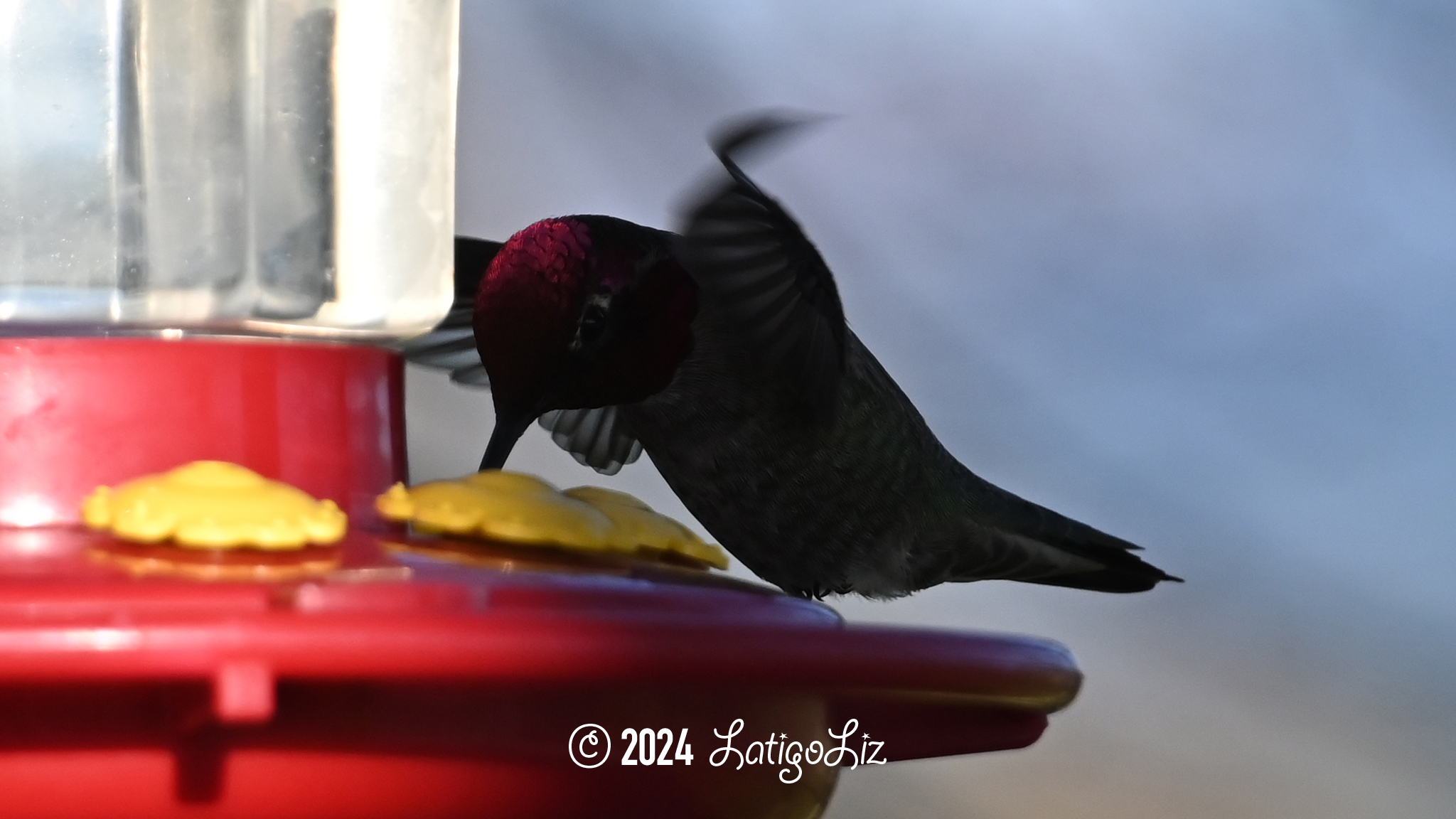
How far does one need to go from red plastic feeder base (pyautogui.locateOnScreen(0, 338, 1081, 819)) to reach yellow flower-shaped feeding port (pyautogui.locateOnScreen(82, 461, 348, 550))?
22mm

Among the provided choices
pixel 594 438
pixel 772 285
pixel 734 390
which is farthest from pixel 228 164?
pixel 594 438

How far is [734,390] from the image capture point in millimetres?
2463

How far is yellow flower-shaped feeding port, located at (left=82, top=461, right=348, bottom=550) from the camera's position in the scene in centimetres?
98

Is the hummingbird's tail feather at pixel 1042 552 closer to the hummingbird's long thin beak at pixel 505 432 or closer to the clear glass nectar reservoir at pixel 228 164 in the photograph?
the hummingbird's long thin beak at pixel 505 432

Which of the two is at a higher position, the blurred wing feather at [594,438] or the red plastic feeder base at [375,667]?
the red plastic feeder base at [375,667]

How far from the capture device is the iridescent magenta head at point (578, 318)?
2.00 m

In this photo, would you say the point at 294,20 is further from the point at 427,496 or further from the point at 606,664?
the point at 606,664

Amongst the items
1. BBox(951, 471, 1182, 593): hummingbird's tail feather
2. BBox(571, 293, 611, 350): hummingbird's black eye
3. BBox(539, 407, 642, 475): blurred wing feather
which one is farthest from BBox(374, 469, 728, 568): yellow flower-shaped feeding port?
BBox(951, 471, 1182, 593): hummingbird's tail feather

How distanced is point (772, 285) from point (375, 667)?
1.50 metres

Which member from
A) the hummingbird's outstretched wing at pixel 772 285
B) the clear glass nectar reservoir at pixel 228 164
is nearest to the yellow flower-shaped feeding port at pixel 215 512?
the clear glass nectar reservoir at pixel 228 164

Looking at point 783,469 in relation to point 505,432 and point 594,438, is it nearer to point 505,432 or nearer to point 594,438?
point 594,438

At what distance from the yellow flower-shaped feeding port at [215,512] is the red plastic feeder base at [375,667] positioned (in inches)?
0.9

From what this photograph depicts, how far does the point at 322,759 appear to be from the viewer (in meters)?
0.89

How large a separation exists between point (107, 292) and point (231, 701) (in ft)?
2.31
